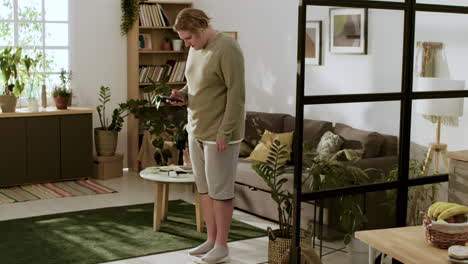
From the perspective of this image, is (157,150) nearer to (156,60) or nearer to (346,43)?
(156,60)

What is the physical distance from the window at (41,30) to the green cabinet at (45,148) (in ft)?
2.38

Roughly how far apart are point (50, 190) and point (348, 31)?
4465mm

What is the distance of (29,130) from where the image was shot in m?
7.29

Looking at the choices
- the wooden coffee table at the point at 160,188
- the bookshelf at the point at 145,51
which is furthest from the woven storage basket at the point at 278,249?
the bookshelf at the point at 145,51

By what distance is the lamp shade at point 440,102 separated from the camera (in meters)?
3.84

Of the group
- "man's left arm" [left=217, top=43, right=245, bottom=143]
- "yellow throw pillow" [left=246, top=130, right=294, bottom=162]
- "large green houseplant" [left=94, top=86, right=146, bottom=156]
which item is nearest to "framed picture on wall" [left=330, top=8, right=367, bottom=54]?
"man's left arm" [left=217, top=43, right=245, bottom=143]

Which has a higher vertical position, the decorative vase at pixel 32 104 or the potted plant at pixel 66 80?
the potted plant at pixel 66 80

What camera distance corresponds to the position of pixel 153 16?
830cm

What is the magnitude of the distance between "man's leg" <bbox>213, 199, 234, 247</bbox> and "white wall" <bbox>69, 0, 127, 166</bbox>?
3.96 meters

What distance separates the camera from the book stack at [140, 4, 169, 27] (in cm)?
822

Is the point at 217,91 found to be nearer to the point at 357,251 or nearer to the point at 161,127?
the point at 357,251

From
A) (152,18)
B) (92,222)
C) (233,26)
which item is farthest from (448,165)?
(152,18)

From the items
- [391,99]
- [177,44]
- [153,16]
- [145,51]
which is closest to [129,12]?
[153,16]

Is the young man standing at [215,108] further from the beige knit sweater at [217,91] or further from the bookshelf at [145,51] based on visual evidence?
the bookshelf at [145,51]
